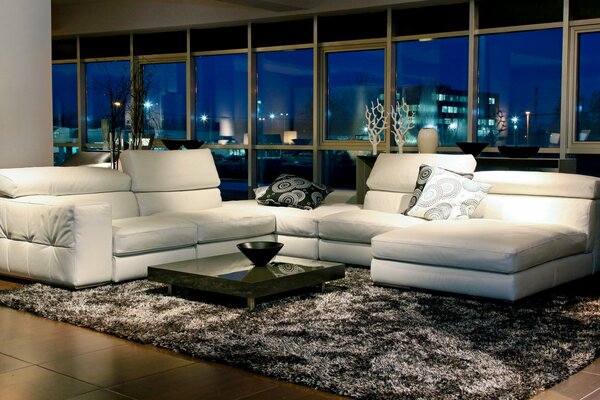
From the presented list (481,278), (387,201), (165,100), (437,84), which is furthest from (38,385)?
(165,100)

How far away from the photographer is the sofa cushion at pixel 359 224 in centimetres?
575

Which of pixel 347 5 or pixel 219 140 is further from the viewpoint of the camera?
pixel 219 140

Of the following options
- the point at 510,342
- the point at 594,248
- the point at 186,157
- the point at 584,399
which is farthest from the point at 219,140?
the point at 584,399

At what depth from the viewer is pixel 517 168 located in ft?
26.6

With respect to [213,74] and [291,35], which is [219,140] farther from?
[291,35]

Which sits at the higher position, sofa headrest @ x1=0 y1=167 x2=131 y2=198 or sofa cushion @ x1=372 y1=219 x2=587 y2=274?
sofa headrest @ x1=0 y1=167 x2=131 y2=198

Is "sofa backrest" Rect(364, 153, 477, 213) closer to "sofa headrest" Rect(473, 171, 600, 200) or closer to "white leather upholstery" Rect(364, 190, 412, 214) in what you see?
"white leather upholstery" Rect(364, 190, 412, 214)

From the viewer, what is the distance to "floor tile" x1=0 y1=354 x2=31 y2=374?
3.49 metres

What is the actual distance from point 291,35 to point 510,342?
6.74 m

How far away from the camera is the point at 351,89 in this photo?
9656 millimetres

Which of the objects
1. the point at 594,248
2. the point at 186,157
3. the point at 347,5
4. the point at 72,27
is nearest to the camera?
the point at 594,248

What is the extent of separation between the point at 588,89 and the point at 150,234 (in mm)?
4851

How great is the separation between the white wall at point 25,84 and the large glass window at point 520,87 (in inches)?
178

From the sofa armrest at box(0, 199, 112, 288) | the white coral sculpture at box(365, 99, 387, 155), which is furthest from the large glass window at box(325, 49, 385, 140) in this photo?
the sofa armrest at box(0, 199, 112, 288)
